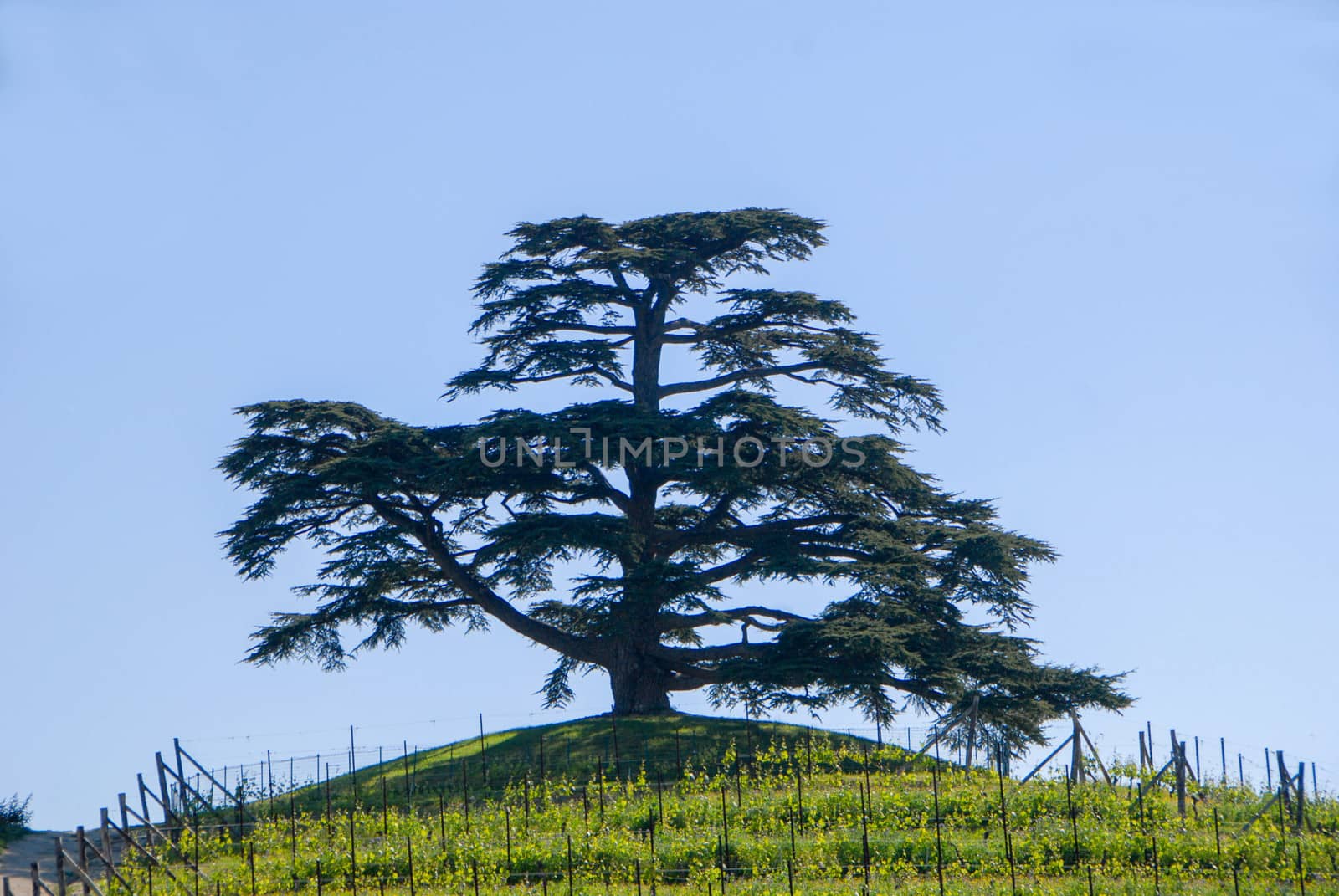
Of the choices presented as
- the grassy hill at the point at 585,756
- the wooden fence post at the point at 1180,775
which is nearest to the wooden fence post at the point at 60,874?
the grassy hill at the point at 585,756

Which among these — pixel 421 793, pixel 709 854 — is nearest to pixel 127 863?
pixel 421 793

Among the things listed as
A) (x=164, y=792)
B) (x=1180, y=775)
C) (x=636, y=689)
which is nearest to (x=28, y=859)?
(x=164, y=792)

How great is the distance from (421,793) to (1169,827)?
12.8 meters

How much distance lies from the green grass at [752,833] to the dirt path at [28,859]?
2207mm

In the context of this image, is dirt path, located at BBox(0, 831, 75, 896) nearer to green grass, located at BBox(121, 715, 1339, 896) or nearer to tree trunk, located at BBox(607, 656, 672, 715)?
green grass, located at BBox(121, 715, 1339, 896)

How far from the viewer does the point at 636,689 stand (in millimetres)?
32438

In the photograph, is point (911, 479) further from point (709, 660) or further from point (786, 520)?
point (709, 660)

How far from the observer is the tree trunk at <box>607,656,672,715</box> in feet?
106

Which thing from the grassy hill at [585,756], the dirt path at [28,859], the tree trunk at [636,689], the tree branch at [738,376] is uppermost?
the tree branch at [738,376]

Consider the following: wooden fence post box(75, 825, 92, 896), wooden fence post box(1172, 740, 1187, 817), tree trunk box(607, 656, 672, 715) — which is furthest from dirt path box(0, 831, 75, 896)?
wooden fence post box(1172, 740, 1187, 817)

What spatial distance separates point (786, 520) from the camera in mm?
33031

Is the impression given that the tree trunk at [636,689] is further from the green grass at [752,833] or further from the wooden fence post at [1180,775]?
the wooden fence post at [1180,775]

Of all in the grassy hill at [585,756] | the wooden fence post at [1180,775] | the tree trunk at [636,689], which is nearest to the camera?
the wooden fence post at [1180,775]

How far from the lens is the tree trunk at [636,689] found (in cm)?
3238
